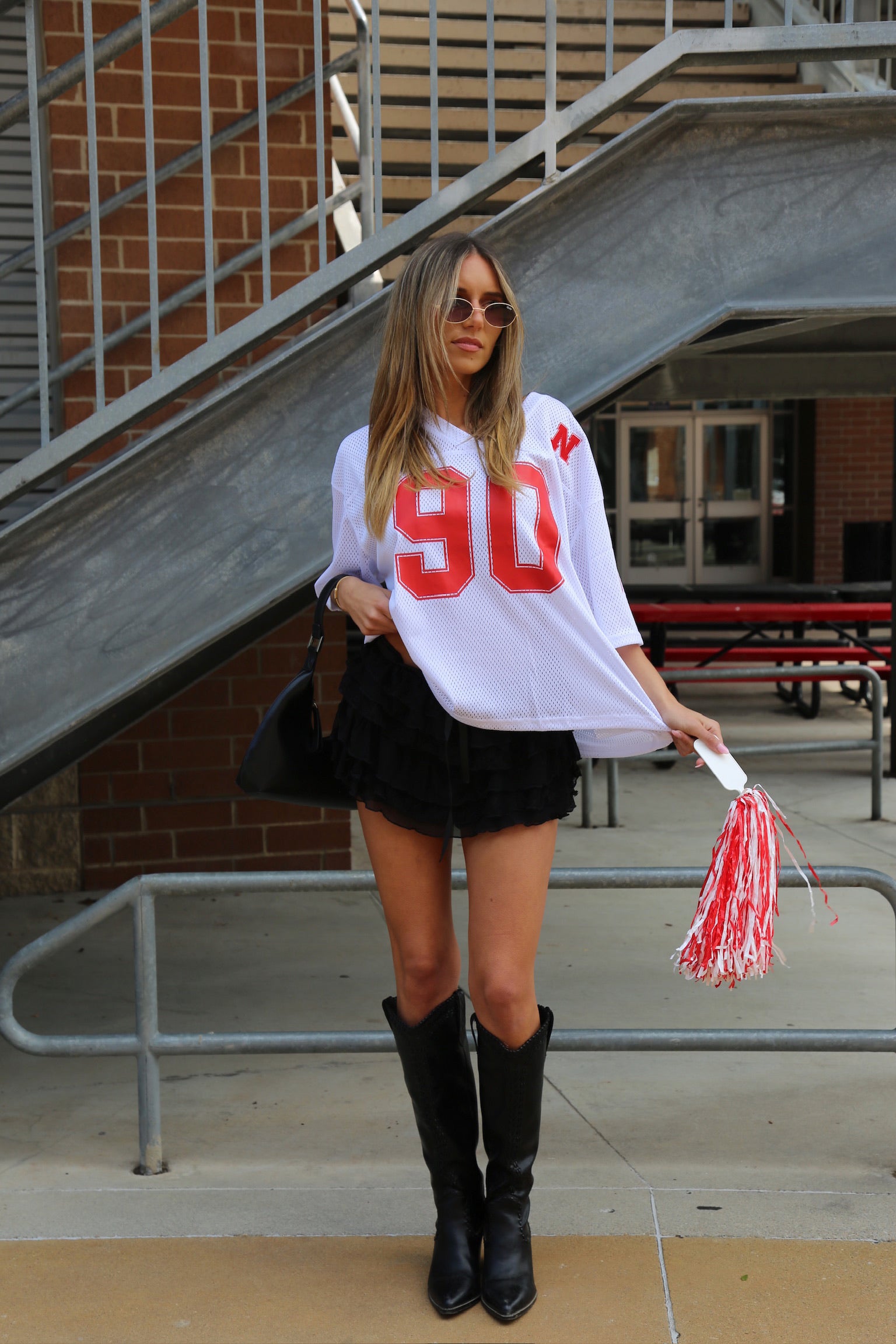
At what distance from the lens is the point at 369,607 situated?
2387mm

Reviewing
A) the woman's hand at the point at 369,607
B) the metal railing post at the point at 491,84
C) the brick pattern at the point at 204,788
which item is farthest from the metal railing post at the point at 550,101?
the brick pattern at the point at 204,788

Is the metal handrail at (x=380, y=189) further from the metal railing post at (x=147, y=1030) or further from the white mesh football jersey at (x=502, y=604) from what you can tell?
the metal railing post at (x=147, y=1030)

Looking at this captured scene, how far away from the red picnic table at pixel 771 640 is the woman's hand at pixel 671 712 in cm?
649

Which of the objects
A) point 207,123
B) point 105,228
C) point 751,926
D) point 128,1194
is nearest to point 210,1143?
point 128,1194

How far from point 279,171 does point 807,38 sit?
2.65 m

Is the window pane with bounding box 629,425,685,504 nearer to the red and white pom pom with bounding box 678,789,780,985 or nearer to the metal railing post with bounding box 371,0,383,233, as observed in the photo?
the metal railing post with bounding box 371,0,383,233

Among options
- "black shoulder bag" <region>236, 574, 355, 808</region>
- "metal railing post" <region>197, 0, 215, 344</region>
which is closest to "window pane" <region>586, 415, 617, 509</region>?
"metal railing post" <region>197, 0, 215, 344</region>

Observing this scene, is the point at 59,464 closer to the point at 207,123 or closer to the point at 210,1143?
the point at 207,123

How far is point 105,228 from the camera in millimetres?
4930

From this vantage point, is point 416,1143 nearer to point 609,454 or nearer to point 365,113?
point 365,113

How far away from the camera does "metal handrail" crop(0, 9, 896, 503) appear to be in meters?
2.92

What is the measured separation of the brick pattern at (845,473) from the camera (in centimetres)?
1656

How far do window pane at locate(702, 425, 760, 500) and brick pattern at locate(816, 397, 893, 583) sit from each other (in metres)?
1.29

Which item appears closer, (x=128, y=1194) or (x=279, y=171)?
(x=128, y=1194)
